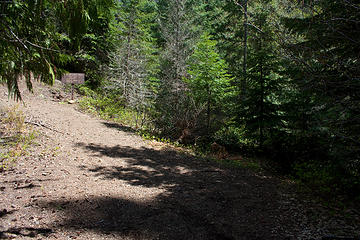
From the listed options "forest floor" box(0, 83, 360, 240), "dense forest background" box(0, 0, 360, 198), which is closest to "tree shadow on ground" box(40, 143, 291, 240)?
"forest floor" box(0, 83, 360, 240)

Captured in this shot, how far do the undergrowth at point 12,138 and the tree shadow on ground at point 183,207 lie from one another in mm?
1683

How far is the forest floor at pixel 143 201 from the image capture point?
3197 millimetres

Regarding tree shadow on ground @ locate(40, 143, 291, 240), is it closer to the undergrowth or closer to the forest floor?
the forest floor

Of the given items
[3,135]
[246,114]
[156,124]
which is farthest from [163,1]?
[3,135]

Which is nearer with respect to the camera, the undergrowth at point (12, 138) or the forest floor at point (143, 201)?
the forest floor at point (143, 201)

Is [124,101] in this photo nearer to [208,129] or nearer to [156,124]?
[156,124]

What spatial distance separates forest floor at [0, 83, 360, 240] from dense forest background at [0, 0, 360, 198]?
1137mm

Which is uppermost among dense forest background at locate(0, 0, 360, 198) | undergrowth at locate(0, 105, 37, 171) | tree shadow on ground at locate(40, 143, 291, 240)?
dense forest background at locate(0, 0, 360, 198)

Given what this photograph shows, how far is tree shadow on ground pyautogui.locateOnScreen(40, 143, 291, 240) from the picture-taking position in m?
3.24

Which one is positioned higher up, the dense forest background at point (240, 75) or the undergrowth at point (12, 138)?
the dense forest background at point (240, 75)

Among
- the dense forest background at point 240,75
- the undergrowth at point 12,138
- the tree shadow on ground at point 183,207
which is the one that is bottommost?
A: the tree shadow on ground at point 183,207

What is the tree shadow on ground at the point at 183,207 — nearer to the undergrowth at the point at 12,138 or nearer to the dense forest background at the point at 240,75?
the dense forest background at the point at 240,75

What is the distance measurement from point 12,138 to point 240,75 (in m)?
A: 8.67

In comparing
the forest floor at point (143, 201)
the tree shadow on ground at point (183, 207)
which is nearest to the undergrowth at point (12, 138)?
the forest floor at point (143, 201)
